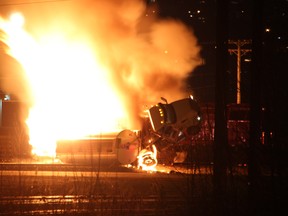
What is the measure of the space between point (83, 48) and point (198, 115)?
7.52 metres

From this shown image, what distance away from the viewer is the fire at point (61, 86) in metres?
18.4

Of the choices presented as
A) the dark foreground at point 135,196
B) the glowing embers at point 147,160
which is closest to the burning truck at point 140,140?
the glowing embers at point 147,160

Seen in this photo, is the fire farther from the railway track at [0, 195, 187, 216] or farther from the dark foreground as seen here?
the railway track at [0, 195, 187, 216]

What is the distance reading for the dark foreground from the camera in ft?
23.8

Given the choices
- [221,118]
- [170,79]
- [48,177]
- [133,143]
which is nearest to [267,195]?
[221,118]

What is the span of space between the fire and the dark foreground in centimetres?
447

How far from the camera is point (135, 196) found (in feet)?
33.7

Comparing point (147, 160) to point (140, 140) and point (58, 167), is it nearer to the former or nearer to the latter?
point (140, 140)

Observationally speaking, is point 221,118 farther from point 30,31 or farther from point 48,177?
point 30,31

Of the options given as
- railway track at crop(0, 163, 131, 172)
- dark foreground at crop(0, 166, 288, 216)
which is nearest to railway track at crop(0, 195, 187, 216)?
dark foreground at crop(0, 166, 288, 216)

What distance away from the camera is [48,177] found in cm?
1327

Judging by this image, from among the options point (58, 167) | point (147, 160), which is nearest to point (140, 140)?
point (147, 160)

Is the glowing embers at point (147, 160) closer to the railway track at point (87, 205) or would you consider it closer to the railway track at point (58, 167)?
the railway track at point (58, 167)

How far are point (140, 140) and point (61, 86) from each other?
593cm
